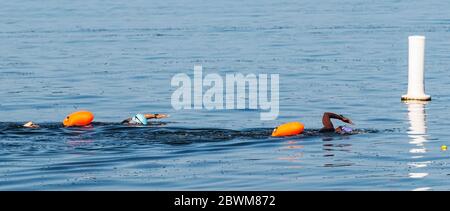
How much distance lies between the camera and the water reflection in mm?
22891

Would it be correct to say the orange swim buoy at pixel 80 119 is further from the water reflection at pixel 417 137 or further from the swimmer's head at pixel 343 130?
the water reflection at pixel 417 137

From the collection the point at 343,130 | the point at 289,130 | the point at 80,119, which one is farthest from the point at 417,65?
the point at 80,119

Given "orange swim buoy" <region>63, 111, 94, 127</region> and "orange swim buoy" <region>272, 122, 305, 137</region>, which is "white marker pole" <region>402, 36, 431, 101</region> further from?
"orange swim buoy" <region>63, 111, 94, 127</region>

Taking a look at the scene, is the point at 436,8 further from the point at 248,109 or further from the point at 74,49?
the point at 248,109

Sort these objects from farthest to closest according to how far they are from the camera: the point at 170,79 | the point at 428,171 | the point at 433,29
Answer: the point at 433,29, the point at 170,79, the point at 428,171

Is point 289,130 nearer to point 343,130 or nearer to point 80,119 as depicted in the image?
point 343,130

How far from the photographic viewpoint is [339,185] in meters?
21.1

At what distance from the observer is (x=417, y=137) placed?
2816 centimetres

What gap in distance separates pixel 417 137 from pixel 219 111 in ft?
25.8

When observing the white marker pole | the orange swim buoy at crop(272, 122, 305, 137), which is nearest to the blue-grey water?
the orange swim buoy at crop(272, 122, 305, 137)

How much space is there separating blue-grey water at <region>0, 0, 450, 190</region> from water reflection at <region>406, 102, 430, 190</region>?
0.04 metres

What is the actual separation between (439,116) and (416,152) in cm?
701

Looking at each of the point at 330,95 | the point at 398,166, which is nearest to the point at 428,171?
the point at 398,166

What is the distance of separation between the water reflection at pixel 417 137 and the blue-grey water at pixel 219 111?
0.13 feet
